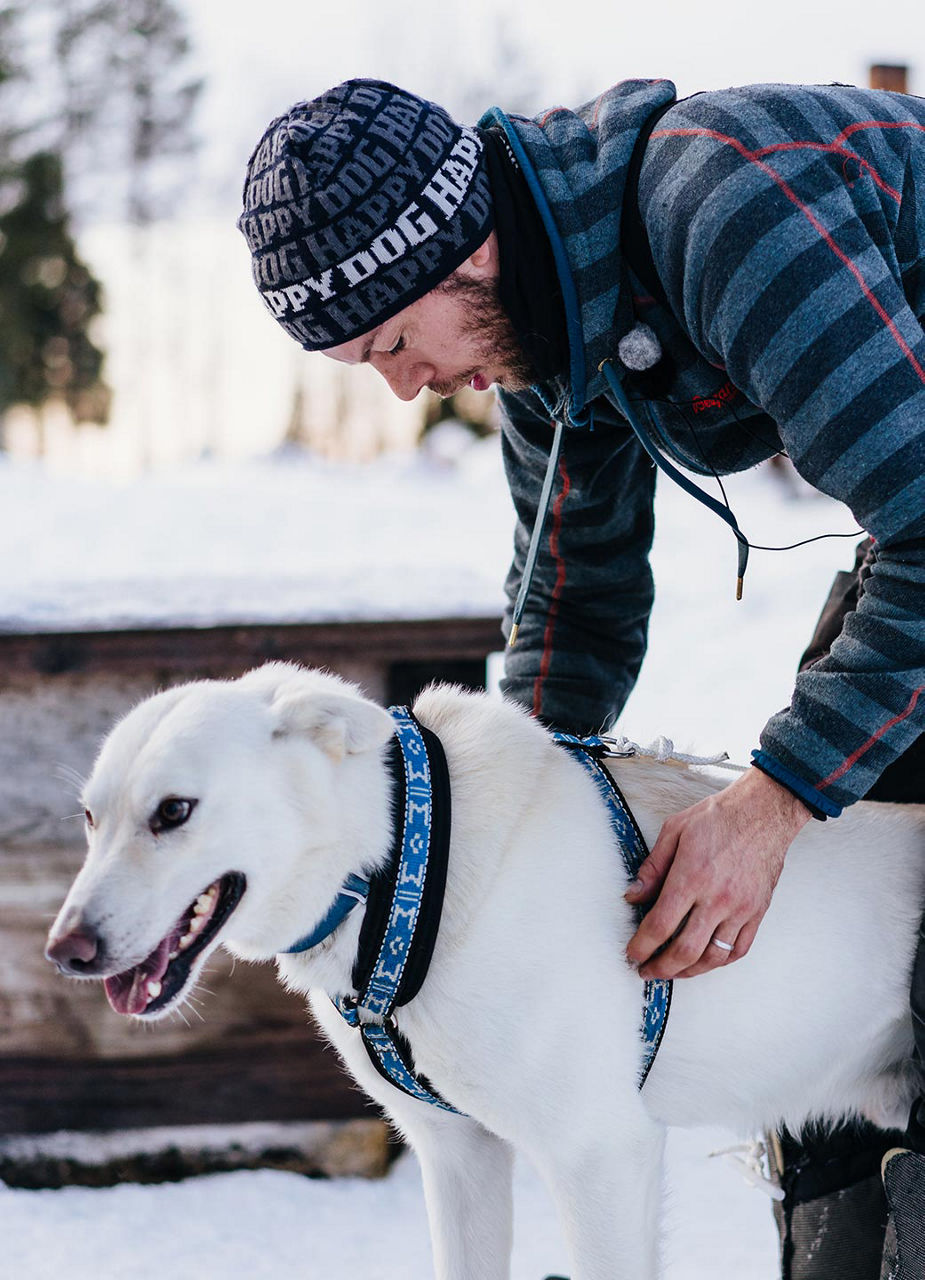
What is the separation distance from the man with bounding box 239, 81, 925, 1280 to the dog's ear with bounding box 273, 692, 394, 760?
431mm

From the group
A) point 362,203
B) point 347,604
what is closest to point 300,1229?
point 347,604

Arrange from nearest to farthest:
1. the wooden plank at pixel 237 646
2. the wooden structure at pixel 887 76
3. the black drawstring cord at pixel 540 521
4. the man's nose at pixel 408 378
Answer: the man's nose at pixel 408 378
the black drawstring cord at pixel 540 521
the wooden plank at pixel 237 646
the wooden structure at pixel 887 76

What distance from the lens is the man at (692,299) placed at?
154 cm

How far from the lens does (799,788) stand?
1606 millimetres

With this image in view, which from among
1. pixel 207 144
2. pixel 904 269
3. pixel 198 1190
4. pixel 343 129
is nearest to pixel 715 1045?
pixel 904 269

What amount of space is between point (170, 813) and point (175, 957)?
193mm

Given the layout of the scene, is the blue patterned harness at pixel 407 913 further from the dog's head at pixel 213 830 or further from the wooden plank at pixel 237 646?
the wooden plank at pixel 237 646

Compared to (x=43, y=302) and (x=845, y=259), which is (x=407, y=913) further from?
Answer: (x=43, y=302)

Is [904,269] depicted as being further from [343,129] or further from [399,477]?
[399,477]

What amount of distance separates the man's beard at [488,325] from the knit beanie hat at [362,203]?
5 cm

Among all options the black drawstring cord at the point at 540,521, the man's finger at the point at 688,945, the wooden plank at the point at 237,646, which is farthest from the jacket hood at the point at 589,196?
the wooden plank at the point at 237,646

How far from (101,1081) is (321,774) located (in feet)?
5.74

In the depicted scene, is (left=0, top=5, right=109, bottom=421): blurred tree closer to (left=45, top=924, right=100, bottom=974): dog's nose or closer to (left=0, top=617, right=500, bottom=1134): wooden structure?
(left=0, top=617, right=500, bottom=1134): wooden structure

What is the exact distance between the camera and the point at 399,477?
12367mm
